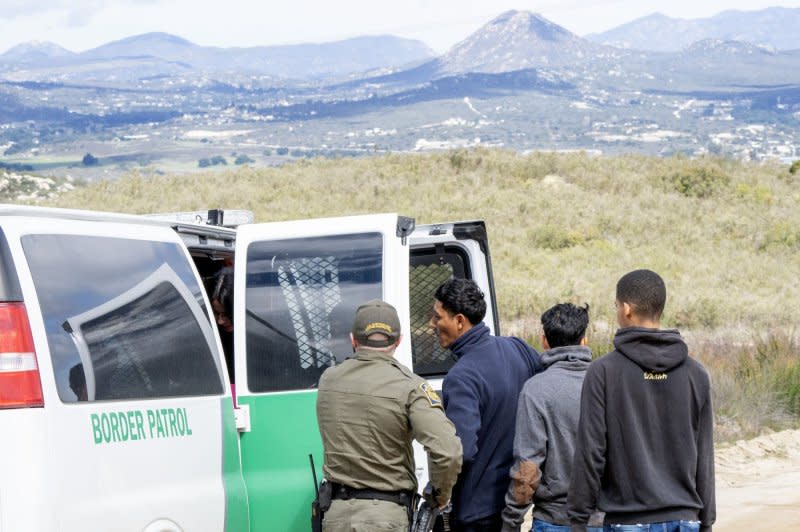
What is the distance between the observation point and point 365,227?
5.32 m

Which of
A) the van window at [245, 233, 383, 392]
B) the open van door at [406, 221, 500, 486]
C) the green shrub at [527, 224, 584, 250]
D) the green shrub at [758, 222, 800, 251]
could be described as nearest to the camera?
the van window at [245, 233, 383, 392]

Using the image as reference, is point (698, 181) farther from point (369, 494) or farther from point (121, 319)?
point (121, 319)

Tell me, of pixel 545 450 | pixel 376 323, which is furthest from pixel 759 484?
pixel 376 323

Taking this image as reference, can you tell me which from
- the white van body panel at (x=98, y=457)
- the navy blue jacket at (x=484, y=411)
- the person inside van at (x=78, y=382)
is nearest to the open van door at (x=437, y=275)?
the navy blue jacket at (x=484, y=411)

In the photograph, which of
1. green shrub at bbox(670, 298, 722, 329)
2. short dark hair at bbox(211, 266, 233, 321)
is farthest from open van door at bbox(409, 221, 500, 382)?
green shrub at bbox(670, 298, 722, 329)

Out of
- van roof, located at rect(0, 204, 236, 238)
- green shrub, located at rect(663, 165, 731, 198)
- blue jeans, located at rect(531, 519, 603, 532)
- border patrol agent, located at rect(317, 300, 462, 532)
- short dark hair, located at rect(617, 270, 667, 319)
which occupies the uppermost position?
van roof, located at rect(0, 204, 236, 238)

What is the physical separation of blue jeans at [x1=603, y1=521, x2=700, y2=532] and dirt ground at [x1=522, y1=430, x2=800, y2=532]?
481 cm

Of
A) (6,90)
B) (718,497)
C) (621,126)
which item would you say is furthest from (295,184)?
(621,126)

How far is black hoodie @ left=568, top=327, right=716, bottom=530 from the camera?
4.35 meters

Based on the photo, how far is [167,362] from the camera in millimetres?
4551

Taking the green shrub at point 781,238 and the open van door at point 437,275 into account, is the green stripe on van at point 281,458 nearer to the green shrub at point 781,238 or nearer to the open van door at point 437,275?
the open van door at point 437,275

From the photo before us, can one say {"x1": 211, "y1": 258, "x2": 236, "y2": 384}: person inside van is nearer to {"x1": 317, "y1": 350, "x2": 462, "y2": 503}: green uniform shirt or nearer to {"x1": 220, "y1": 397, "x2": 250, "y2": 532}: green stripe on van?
{"x1": 220, "y1": 397, "x2": 250, "y2": 532}: green stripe on van

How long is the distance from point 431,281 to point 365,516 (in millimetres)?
2897

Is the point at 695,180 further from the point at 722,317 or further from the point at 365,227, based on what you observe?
the point at 365,227
